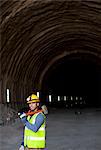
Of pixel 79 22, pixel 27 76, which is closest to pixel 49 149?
pixel 79 22

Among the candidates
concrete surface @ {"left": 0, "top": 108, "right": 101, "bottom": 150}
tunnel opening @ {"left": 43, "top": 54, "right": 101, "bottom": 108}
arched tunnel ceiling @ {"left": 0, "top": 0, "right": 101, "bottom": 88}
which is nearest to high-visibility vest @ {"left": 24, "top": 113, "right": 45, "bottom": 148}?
concrete surface @ {"left": 0, "top": 108, "right": 101, "bottom": 150}

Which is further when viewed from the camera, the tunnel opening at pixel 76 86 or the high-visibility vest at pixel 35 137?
the tunnel opening at pixel 76 86

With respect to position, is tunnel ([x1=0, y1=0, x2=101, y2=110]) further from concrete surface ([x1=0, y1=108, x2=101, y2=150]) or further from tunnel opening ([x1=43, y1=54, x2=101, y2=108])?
tunnel opening ([x1=43, y1=54, x2=101, y2=108])

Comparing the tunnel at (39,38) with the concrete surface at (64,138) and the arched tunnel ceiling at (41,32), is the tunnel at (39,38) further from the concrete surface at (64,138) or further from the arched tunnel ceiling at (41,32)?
the concrete surface at (64,138)

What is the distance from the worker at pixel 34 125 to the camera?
5.87m

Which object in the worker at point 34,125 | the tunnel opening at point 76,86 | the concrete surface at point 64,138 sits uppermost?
the tunnel opening at point 76,86

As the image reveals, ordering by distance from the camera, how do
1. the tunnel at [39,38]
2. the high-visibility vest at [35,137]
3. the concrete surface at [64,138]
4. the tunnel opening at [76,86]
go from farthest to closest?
the tunnel opening at [76,86] → the tunnel at [39,38] → the concrete surface at [64,138] → the high-visibility vest at [35,137]

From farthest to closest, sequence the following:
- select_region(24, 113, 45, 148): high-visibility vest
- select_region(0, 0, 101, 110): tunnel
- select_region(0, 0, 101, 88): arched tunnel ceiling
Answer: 1. select_region(0, 0, 101, 110): tunnel
2. select_region(0, 0, 101, 88): arched tunnel ceiling
3. select_region(24, 113, 45, 148): high-visibility vest

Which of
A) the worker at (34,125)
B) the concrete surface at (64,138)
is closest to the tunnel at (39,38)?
the concrete surface at (64,138)

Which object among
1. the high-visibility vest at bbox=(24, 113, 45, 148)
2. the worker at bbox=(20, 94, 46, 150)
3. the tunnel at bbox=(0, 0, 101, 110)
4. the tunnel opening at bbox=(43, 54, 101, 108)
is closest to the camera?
the worker at bbox=(20, 94, 46, 150)

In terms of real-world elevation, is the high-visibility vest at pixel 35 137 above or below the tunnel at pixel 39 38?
below

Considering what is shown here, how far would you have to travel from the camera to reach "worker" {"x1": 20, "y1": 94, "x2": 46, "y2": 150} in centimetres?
587

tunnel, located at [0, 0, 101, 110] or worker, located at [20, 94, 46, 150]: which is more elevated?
tunnel, located at [0, 0, 101, 110]

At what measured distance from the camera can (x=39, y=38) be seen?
1952 cm
